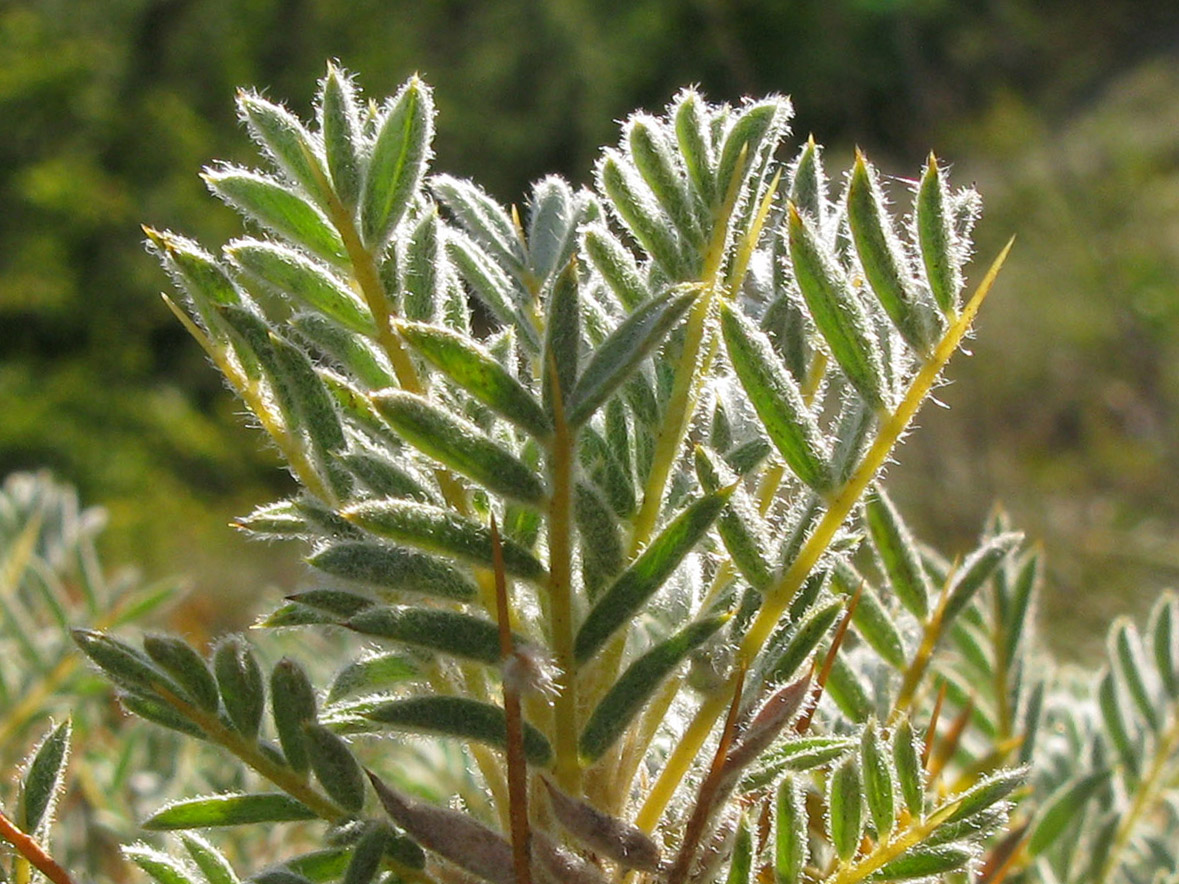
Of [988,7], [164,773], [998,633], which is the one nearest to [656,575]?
[998,633]

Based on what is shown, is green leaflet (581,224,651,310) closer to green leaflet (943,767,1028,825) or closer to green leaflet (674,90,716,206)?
green leaflet (674,90,716,206)

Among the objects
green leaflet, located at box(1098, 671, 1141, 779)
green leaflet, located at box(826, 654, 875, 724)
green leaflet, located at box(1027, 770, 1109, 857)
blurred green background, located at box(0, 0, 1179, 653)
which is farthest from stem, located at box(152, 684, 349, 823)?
blurred green background, located at box(0, 0, 1179, 653)

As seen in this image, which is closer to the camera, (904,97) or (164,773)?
(164,773)

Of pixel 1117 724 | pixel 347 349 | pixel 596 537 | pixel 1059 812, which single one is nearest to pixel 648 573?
pixel 596 537

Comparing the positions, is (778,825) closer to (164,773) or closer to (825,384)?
(825,384)

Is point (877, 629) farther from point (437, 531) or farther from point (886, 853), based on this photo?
point (437, 531)

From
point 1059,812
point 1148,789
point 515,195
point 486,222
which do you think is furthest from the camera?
point 515,195
